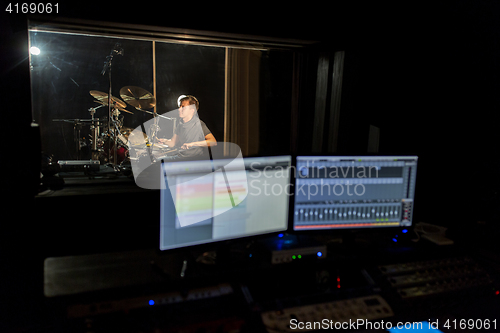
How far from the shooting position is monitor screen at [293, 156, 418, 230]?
50.9 inches

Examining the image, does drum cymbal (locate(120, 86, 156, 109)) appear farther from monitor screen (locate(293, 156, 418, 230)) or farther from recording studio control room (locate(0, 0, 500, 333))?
monitor screen (locate(293, 156, 418, 230))

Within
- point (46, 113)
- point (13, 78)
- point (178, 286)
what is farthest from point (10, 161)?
point (46, 113)

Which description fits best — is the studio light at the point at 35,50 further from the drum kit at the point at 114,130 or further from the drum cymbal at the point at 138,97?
the drum cymbal at the point at 138,97

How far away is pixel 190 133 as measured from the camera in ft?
12.2

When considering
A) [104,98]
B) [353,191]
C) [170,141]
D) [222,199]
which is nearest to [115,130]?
[104,98]

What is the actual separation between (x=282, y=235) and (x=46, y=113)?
12.3 ft

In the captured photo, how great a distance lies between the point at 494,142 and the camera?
166 centimetres

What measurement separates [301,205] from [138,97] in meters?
3.14

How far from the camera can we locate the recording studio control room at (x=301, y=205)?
1054 millimetres

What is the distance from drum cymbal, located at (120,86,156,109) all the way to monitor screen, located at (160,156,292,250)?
3011 mm

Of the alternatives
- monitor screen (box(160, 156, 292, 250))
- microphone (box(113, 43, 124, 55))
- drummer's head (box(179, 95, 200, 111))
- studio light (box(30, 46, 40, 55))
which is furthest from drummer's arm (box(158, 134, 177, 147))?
monitor screen (box(160, 156, 292, 250))

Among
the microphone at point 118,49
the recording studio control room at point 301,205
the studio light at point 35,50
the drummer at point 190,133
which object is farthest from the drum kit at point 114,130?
the recording studio control room at point 301,205

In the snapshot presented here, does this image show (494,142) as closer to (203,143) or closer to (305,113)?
(305,113)

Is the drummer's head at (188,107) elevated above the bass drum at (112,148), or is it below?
above
